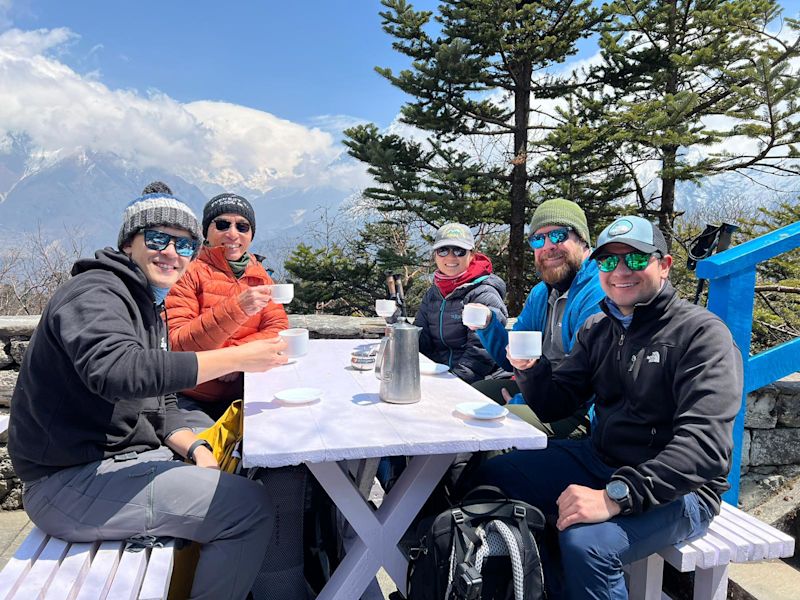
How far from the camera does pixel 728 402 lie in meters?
1.55

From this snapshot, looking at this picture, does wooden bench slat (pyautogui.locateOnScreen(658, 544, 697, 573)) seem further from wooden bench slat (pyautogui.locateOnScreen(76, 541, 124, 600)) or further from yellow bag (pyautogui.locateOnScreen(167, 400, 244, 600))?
wooden bench slat (pyautogui.locateOnScreen(76, 541, 124, 600))

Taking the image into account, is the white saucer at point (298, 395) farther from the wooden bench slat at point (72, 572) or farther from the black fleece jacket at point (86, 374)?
the wooden bench slat at point (72, 572)

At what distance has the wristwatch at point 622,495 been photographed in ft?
5.00

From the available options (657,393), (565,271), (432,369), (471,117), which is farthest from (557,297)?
(471,117)

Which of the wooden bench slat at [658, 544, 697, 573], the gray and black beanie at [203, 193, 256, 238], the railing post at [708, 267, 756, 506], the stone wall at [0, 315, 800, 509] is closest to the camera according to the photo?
the wooden bench slat at [658, 544, 697, 573]

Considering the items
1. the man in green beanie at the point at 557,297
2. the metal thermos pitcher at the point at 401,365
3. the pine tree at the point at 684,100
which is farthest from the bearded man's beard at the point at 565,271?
the pine tree at the point at 684,100

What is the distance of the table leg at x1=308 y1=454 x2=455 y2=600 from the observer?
170cm

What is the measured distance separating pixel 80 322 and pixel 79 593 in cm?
66

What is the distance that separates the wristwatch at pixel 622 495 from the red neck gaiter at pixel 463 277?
1761 mm

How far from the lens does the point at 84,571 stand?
1417 mm

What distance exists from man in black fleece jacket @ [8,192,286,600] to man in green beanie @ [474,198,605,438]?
1304 millimetres

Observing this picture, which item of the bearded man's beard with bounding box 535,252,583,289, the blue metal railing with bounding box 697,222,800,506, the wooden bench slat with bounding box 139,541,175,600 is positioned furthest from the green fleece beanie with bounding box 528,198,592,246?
the wooden bench slat with bounding box 139,541,175,600

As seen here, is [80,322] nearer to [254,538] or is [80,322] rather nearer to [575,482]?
[254,538]

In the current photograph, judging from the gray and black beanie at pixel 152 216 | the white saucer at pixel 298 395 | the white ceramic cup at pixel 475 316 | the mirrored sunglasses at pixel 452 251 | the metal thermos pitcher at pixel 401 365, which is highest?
the gray and black beanie at pixel 152 216
